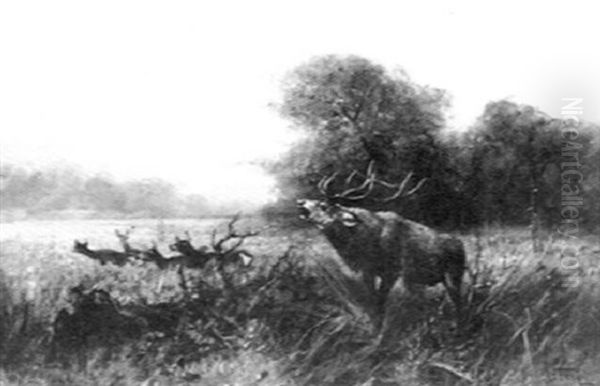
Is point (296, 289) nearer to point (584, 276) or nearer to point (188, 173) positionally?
point (188, 173)

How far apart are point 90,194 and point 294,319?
1.08 meters

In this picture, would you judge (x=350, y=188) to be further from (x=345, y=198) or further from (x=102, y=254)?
(x=102, y=254)

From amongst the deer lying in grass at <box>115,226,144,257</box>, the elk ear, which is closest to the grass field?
the deer lying in grass at <box>115,226,144,257</box>

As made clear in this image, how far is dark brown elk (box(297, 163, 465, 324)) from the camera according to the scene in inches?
150

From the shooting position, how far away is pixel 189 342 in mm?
3779

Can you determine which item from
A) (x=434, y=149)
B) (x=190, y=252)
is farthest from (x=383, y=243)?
(x=190, y=252)

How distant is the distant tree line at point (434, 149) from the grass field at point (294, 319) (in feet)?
0.53

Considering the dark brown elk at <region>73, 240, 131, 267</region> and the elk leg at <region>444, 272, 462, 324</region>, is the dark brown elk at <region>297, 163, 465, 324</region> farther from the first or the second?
the dark brown elk at <region>73, 240, 131, 267</region>

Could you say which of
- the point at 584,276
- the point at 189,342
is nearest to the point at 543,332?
the point at 584,276

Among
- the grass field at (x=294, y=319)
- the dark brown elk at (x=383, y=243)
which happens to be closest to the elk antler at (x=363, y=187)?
the dark brown elk at (x=383, y=243)

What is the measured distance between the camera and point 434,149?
3848mm

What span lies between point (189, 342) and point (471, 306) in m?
1.31

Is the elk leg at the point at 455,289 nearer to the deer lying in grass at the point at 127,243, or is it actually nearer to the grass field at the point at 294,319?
the grass field at the point at 294,319

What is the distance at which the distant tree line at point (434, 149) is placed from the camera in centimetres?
378
